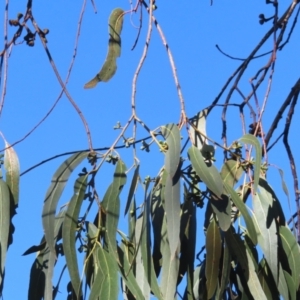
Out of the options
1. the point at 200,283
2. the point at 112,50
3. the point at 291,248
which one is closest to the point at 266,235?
the point at 291,248

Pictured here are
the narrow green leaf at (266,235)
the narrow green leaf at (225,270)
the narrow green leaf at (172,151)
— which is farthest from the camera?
the narrow green leaf at (266,235)

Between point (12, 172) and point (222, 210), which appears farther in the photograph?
point (12, 172)

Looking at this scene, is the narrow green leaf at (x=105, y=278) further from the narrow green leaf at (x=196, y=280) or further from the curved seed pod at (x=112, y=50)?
the curved seed pod at (x=112, y=50)

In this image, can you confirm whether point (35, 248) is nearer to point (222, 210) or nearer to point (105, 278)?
point (105, 278)

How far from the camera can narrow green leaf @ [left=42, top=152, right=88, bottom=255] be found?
78.8 inches

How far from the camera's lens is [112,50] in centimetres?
223

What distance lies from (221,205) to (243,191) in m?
0.13

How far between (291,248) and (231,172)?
220 millimetres

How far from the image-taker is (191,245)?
207cm

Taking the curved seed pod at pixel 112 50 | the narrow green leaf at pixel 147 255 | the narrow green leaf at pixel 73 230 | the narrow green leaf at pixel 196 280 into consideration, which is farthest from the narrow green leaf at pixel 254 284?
the curved seed pod at pixel 112 50

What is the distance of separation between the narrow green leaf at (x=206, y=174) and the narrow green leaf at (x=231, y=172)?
129 millimetres

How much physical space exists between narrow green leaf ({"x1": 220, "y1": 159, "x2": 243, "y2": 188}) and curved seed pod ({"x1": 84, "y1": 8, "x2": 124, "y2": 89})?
0.34 metres

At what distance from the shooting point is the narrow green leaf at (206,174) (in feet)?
6.23

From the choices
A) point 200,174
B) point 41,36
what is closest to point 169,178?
point 200,174
